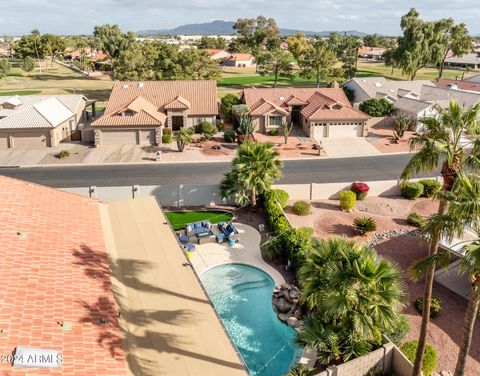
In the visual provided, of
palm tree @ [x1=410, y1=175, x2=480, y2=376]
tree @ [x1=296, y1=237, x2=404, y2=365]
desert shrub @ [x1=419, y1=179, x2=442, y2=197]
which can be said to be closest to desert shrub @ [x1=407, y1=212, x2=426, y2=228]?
desert shrub @ [x1=419, y1=179, x2=442, y2=197]

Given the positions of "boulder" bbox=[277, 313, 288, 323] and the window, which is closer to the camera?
"boulder" bbox=[277, 313, 288, 323]

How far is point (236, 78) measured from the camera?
114 meters

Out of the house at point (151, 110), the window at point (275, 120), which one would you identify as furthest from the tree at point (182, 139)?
the window at point (275, 120)

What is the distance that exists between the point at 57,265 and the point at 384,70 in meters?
134

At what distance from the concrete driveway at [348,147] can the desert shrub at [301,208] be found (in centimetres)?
1770

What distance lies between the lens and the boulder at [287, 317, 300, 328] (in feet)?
70.1

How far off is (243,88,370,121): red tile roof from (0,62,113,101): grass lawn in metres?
35.8

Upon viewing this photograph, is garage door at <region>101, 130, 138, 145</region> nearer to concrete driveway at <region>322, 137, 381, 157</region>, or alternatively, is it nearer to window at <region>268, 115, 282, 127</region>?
window at <region>268, 115, 282, 127</region>

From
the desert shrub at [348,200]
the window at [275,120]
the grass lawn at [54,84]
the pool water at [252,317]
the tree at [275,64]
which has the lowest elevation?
the pool water at [252,317]

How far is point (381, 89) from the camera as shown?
233ft

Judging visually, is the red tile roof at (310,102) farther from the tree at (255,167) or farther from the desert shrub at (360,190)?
the tree at (255,167)

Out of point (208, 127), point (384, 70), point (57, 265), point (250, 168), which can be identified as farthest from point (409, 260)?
point (384, 70)

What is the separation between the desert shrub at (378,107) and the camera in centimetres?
6234

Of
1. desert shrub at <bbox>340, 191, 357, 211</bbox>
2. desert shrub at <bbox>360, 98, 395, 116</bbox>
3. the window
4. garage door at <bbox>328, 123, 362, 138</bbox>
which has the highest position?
desert shrub at <bbox>360, 98, 395, 116</bbox>
